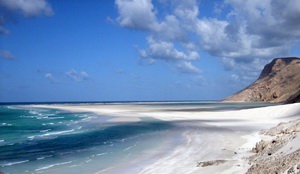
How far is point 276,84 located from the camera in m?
158

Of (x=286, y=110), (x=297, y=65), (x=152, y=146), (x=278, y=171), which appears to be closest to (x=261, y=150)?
(x=278, y=171)

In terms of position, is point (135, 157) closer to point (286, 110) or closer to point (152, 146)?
point (152, 146)

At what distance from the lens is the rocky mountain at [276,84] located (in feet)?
474

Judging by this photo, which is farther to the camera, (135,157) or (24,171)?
(135,157)

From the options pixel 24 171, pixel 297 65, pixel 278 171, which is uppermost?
pixel 297 65

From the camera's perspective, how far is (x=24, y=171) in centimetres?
1523

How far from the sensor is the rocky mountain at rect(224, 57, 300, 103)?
144500mm

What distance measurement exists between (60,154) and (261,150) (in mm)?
11313

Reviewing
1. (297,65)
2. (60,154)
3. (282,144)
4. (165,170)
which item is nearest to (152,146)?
(60,154)

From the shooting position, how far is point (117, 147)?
21562 mm

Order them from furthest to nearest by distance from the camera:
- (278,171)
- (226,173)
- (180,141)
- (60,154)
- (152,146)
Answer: (180,141) < (152,146) < (60,154) < (226,173) < (278,171)

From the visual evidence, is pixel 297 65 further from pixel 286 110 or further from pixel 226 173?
pixel 226 173

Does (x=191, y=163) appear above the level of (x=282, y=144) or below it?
below

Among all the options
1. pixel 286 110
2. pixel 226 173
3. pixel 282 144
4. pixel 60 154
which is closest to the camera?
pixel 226 173
